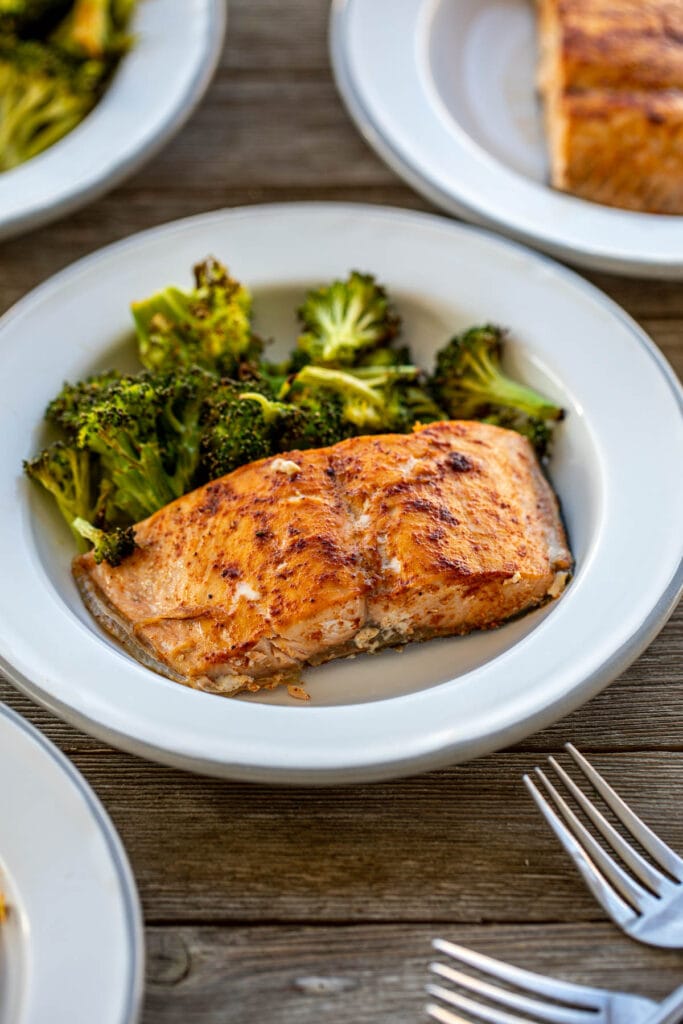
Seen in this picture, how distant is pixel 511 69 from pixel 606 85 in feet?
1.99

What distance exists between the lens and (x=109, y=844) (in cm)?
182

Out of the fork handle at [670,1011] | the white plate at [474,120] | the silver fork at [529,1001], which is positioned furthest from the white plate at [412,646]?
the fork handle at [670,1011]

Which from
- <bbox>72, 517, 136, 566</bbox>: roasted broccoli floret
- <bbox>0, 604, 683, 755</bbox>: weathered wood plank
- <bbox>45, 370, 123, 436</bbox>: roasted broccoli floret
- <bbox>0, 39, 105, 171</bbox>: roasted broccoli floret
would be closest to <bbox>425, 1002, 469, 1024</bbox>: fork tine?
<bbox>0, 604, 683, 755</bbox>: weathered wood plank

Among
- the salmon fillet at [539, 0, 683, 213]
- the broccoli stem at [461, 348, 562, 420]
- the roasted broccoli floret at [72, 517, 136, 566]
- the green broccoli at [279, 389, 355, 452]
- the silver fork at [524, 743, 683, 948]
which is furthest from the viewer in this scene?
the salmon fillet at [539, 0, 683, 213]

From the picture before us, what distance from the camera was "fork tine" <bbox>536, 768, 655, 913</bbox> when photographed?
1.93m

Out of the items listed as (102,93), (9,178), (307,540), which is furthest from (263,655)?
(102,93)

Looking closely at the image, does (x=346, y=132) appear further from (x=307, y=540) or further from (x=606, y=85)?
(x=307, y=540)

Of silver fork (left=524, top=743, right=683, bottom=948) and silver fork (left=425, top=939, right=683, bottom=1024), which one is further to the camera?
silver fork (left=524, top=743, right=683, bottom=948)

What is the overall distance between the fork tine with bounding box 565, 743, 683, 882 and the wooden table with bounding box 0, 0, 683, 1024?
0.09 m

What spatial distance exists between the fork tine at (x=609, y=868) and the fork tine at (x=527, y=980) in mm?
198

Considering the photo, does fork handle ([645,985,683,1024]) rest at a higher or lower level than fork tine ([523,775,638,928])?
lower

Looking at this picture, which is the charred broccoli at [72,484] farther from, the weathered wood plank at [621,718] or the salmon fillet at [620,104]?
the salmon fillet at [620,104]

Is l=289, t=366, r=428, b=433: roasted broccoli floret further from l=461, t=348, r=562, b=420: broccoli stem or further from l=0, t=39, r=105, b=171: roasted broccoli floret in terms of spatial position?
l=0, t=39, r=105, b=171: roasted broccoli floret

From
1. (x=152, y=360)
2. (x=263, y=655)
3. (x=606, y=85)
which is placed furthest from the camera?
(x=606, y=85)
